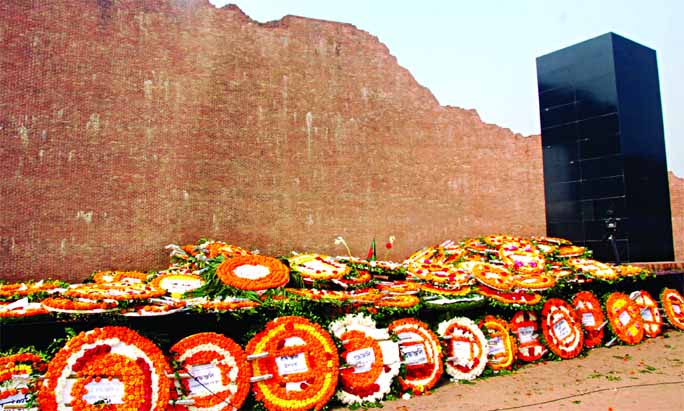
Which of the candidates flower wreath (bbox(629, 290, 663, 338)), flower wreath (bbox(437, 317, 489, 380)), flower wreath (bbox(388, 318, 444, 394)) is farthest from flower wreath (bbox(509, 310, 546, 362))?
flower wreath (bbox(629, 290, 663, 338))

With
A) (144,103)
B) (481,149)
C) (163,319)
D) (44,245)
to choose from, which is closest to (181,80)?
(144,103)

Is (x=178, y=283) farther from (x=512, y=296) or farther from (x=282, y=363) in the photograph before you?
(x=512, y=296)

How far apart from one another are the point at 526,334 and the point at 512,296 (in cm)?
49

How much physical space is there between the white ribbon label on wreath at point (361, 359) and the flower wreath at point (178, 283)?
1.66 meters

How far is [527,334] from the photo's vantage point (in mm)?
6559

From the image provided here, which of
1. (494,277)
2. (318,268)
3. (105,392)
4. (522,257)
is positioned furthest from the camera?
(522,257)

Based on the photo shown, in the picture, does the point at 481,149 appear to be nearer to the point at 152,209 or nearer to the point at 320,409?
the point at 152,209

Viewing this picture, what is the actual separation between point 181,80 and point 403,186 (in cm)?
502

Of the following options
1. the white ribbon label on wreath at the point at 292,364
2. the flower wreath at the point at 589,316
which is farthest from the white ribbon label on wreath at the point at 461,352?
the flower wreath at the point at 589,316

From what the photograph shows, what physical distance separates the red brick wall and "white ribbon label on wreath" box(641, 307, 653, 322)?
308 inches

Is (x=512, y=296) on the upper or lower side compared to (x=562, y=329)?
upper

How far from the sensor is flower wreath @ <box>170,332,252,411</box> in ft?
Answer: 14.0

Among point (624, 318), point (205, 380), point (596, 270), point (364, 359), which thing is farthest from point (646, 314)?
point (205, 380)

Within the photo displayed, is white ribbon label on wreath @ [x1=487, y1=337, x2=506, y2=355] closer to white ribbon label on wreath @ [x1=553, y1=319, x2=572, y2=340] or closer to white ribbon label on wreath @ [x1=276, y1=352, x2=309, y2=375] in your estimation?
white ribbon label on wreath @ [x1=553, y1=319, x2=572, y2=340]
